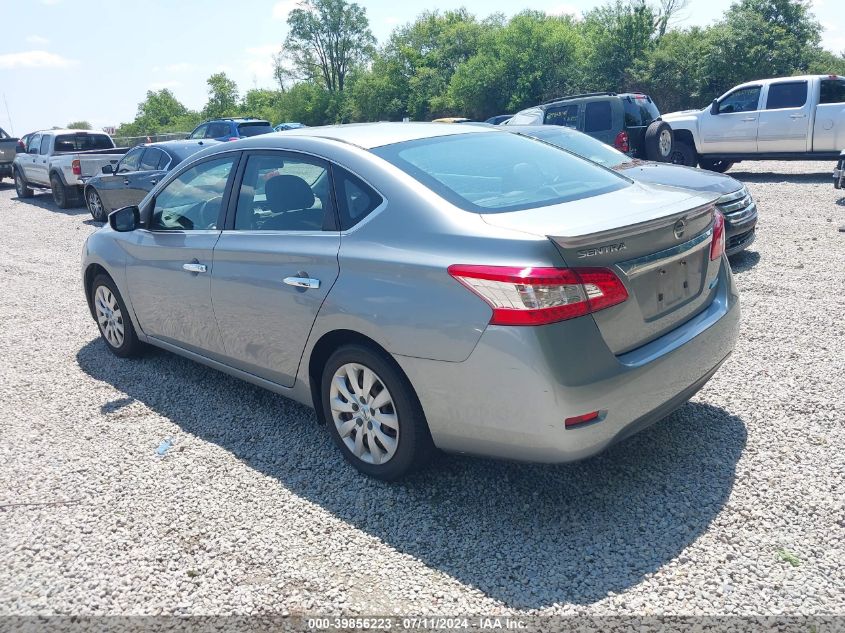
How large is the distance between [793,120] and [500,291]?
13516 millimetres

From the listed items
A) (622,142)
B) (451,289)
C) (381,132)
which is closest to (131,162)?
(622,142)

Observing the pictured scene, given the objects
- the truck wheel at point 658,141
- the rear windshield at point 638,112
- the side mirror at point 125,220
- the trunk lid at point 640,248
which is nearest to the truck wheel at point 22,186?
the rear windshield at point 638,112

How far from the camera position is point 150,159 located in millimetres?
12383

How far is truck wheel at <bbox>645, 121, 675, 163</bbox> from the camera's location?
45.2 ft

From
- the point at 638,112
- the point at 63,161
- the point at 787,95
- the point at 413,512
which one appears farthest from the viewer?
the point at 63,161

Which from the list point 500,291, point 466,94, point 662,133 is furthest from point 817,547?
point 466,94

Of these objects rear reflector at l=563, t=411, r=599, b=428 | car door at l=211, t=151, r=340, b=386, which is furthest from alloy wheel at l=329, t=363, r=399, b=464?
rear reflector at l=563, t=411, r=599, b=428

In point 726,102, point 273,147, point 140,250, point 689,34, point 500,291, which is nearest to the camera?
point 500,291

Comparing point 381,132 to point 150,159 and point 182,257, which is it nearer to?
point 182,257

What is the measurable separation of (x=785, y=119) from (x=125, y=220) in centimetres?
1326

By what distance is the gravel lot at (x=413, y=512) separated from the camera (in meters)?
2.70

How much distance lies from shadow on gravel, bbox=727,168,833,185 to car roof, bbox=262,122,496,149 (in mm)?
11285

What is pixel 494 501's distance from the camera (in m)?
3.32

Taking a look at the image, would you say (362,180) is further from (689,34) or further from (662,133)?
(689,34)
